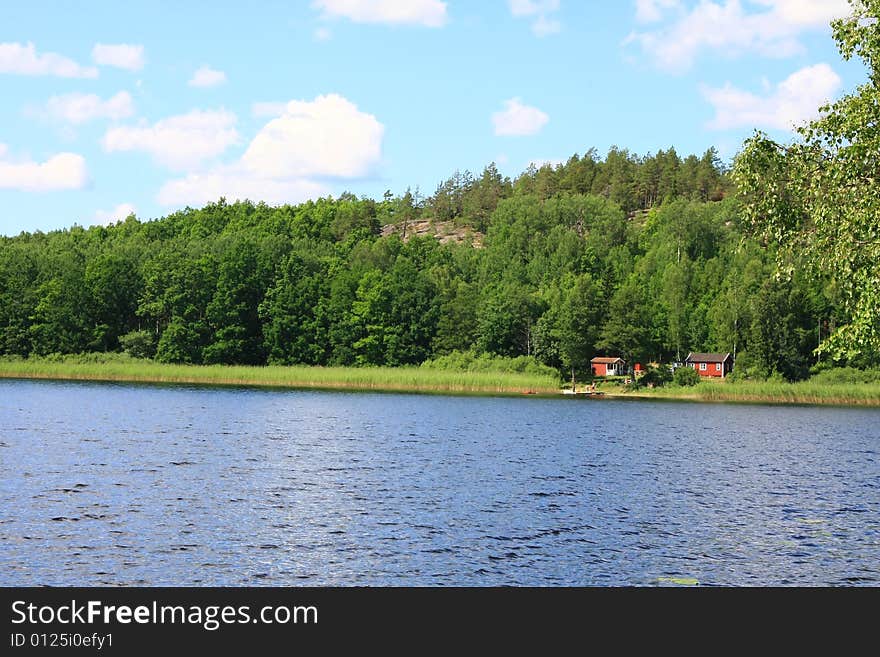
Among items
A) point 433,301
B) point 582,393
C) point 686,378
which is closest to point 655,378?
point 686,378

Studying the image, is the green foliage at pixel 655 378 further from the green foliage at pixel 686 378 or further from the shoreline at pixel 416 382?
the shoreline at pixel 416 382

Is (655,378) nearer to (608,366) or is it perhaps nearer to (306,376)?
(608,366)

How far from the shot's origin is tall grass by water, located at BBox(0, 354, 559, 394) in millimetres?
107812

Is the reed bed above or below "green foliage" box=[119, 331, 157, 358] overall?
below

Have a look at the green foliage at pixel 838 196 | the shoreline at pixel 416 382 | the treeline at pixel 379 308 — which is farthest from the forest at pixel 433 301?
the green foliage at pixel 838 196

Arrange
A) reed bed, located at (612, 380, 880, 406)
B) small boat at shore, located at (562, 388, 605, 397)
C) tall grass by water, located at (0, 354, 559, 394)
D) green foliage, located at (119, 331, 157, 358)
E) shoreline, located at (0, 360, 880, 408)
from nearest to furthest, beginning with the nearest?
1. reed bed, located at (612, 380, 880, 406)
2. shoreline, located at (0, 360, 880, 408)
3. tall grass by water, located at (0, 354, 559, 394)
4. small boat at shore, located at (562, 388, 605, 397)
5. green foliage, located at (119, 331, 157, 358)

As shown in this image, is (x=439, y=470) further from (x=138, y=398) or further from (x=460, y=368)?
(x=460, y=368)

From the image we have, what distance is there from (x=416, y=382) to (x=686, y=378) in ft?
104

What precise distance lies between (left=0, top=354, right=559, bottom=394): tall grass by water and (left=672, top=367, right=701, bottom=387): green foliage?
46.5ft

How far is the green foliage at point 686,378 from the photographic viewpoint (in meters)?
112

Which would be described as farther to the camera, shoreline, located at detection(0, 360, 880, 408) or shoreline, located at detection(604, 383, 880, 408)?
shoreline, located at detection(0, 360, 880, 408)

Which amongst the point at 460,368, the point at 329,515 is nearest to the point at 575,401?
the point at 460,368

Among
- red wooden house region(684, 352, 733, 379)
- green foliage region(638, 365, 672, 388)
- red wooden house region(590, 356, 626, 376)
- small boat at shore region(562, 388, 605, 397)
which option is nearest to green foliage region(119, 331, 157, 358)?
small boat at shore region(562, 388, 605, 397)

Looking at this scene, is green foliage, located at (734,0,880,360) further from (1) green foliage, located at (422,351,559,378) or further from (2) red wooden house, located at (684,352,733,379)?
(2) red wooden house, located at (684,352,733,379)
